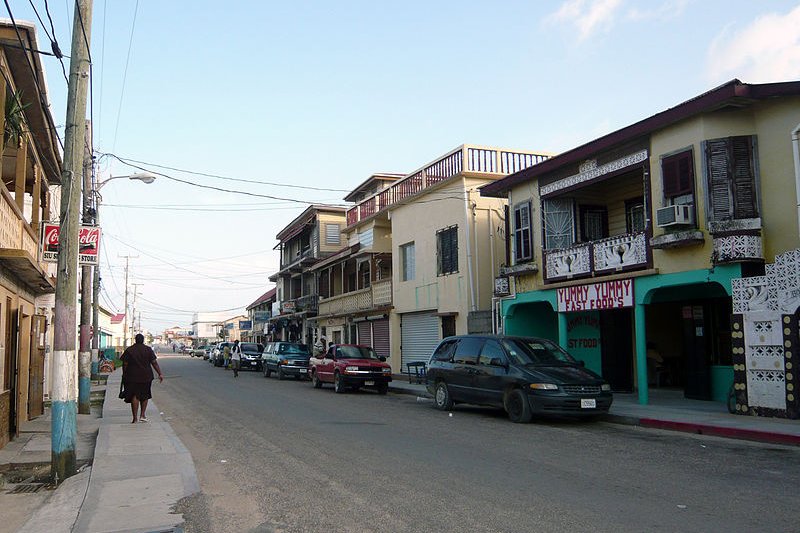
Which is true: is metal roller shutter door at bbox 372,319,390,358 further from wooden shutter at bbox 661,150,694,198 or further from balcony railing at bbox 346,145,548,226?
wooden shutter at bbox 661,150,694,198

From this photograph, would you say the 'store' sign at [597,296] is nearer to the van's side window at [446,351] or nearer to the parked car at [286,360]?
the van's side window at [446,351]

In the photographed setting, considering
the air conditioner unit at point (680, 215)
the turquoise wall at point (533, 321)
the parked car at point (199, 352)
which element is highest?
the air conditioner unit at point (680, 215)

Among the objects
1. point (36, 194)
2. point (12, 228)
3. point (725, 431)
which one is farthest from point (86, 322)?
point (725, 431)

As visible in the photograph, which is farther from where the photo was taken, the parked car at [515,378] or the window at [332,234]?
the window at [332,234]

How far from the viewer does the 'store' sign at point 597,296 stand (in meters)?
17.2

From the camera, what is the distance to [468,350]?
54.1 ft

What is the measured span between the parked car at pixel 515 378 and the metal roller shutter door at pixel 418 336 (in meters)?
Answer: 9.55

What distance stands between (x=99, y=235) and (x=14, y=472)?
5.02 metres

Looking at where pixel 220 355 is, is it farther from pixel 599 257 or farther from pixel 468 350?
pixel 599 257

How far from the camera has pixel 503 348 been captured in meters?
15.4

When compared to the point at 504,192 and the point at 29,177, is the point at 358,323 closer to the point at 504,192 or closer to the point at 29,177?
the point at 504,192

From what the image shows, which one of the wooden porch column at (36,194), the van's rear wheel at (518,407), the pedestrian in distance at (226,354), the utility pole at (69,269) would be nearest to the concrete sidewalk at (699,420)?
the van's rear wheel at (518,407)

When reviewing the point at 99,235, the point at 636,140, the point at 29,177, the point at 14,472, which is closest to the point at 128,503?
the point at 14,472

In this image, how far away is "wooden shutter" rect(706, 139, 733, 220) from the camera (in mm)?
14548
